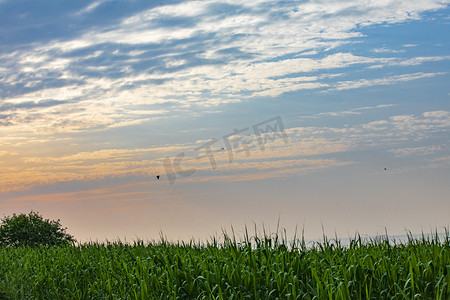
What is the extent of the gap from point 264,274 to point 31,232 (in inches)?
525

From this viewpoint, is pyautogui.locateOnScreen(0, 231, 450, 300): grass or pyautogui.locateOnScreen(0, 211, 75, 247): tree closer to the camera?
pyautogui.locateOnScreen(0, 231, 450, 300): grass

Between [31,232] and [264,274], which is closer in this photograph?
[264,274]

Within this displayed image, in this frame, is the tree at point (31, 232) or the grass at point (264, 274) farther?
the tree at point (31, 232)

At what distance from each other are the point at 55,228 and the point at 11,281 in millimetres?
7609

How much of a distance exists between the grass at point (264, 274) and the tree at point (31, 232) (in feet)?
23.5

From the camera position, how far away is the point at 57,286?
9.90 m

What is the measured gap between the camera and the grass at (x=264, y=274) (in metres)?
6.06

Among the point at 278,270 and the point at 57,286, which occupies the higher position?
the point at 278,270

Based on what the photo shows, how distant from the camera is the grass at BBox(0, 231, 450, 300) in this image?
606 centimetres

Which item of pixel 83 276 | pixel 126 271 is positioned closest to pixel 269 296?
pixel 126 271

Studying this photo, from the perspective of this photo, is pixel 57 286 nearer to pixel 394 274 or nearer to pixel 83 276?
pixel 83 276

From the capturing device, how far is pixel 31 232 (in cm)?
1747

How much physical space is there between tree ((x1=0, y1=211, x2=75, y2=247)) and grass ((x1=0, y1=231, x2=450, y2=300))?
715cm

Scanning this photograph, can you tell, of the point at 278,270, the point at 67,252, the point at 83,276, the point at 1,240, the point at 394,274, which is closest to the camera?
the point at 394,274
